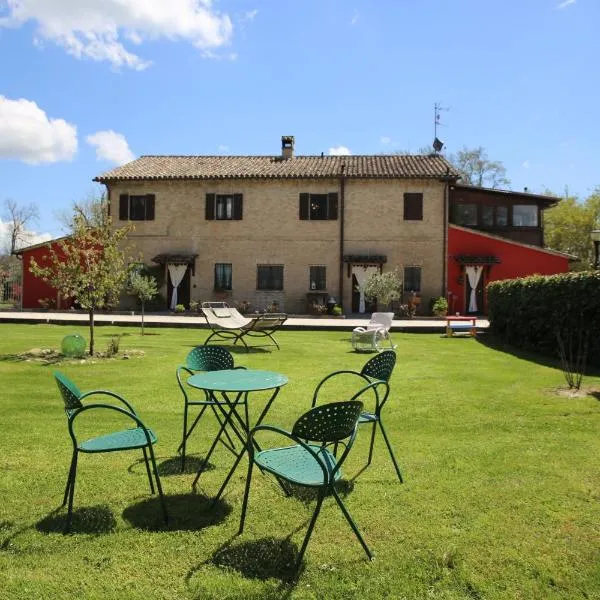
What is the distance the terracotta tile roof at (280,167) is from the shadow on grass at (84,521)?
2168 centimetres

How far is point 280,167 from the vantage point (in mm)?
25328

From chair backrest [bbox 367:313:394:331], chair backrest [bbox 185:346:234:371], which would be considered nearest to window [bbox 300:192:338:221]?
chair backrest [bbox 367:313:394:331]

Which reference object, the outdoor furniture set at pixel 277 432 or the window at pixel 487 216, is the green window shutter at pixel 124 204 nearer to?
the window at pixel 487 216

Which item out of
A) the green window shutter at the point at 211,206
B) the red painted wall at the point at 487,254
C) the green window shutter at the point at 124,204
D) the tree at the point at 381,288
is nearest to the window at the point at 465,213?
the red painted wall at the point at 487,254

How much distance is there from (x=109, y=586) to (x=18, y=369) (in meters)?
6.55

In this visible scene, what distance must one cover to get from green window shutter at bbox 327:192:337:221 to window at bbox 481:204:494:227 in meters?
7.63

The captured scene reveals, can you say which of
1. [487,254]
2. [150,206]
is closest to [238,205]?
[150,206]

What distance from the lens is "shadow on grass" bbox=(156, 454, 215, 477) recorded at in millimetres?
4086

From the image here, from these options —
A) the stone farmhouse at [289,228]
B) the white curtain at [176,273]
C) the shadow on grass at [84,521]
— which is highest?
the stone farmhouse at [289,228]

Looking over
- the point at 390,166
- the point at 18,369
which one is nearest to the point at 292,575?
the point at 18,369

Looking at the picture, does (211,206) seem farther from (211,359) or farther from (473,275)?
(211,359)

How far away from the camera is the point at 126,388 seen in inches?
278

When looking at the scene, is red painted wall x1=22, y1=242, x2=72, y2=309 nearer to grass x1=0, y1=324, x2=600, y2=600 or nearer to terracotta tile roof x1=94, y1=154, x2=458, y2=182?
terracotta tile roof x1=94, y1=154, x2=458, y2=182

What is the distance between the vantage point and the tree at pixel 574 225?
36781 millimetres
